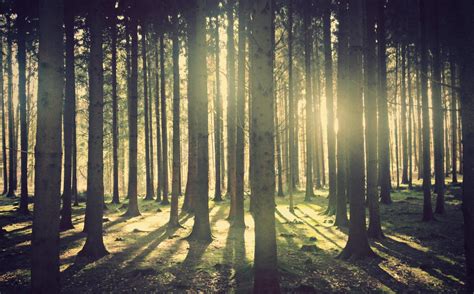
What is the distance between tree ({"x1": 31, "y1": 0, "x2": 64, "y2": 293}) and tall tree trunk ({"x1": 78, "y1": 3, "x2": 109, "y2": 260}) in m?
3.49

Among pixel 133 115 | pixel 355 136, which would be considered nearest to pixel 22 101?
pixel 133 115

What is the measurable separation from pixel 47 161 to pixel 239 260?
540cm

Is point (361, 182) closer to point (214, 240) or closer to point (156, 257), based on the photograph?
point (214, 240)

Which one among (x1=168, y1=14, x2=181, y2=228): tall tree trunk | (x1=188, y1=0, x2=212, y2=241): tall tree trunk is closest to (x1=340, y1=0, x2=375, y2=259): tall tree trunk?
(x1=188, y1=0, x2=212, y2=241): tall tree trunk

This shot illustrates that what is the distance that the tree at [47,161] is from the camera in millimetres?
5227

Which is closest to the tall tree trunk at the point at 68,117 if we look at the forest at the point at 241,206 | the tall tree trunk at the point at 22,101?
the forest at the point at 241,206

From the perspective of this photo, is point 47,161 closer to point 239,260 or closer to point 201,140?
point 239,260

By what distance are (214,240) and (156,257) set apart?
2.56 metres

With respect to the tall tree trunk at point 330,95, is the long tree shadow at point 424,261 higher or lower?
lower

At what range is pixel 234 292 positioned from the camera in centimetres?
619

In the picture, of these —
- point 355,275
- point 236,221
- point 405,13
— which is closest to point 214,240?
point 236,221

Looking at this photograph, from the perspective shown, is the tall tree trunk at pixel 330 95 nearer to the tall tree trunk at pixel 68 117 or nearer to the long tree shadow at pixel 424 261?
the long tree shadow at pixel 424 261

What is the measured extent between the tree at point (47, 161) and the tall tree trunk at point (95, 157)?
3486 millimetres

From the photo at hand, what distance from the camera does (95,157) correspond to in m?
9.06
